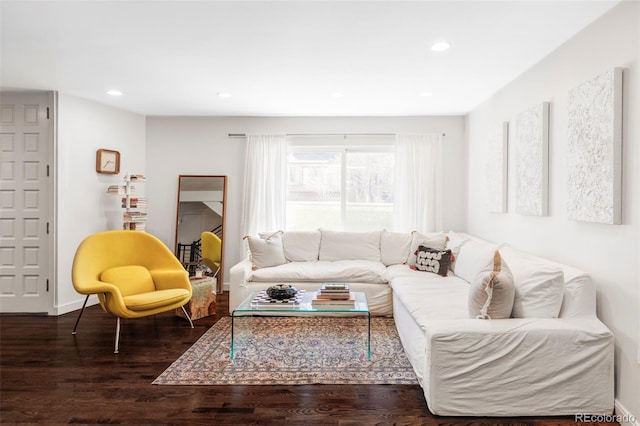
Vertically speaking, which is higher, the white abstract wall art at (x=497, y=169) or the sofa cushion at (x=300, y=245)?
the white abstract wall art at (x=497, y=169)

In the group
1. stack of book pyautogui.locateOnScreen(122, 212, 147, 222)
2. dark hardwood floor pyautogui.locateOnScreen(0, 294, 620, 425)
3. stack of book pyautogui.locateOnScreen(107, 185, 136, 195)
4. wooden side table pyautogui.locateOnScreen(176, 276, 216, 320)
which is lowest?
dark hardwood floor pyautogui.locateOnScreen(0, 294, 620, 425)

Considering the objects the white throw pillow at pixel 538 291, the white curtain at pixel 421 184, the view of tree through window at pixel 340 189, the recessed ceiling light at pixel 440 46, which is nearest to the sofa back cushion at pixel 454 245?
the white curtain at pixel 421 184

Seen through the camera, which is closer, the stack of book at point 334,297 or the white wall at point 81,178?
the stack of book at point 334,297

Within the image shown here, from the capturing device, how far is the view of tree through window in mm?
5156

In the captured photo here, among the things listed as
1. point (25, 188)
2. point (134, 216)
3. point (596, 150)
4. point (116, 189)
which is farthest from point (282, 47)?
point (25, 188)

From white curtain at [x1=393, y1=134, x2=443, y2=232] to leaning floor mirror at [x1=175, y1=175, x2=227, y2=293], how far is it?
97.9 inches

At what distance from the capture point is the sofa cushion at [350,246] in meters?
4.66

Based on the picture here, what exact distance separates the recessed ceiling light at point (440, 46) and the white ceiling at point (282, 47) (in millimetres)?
60

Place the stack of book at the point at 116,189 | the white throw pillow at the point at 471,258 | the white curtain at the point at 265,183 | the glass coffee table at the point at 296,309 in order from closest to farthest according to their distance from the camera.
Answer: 1. the glass coffee table at the point at 296,309
2. the white throw pillow at the point at 471,258
3. the stack of book at the point at 116,189
4. the white curtain at the point at 265,183

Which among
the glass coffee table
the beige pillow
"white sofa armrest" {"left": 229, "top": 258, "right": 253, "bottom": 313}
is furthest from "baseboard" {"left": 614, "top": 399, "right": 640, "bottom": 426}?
"white sofa armrest" {"left": 229, "top": 258, "right": 253, "bottom": 313}

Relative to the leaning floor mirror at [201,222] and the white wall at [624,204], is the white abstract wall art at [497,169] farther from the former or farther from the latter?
the leaning floor mirror at [201,222]

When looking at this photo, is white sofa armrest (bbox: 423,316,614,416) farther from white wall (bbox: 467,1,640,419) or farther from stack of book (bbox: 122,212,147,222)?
stack of book (bbox: 122,212,147,222)

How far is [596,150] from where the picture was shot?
7.44 ft

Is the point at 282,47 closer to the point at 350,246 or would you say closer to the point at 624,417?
the point at 350,246
